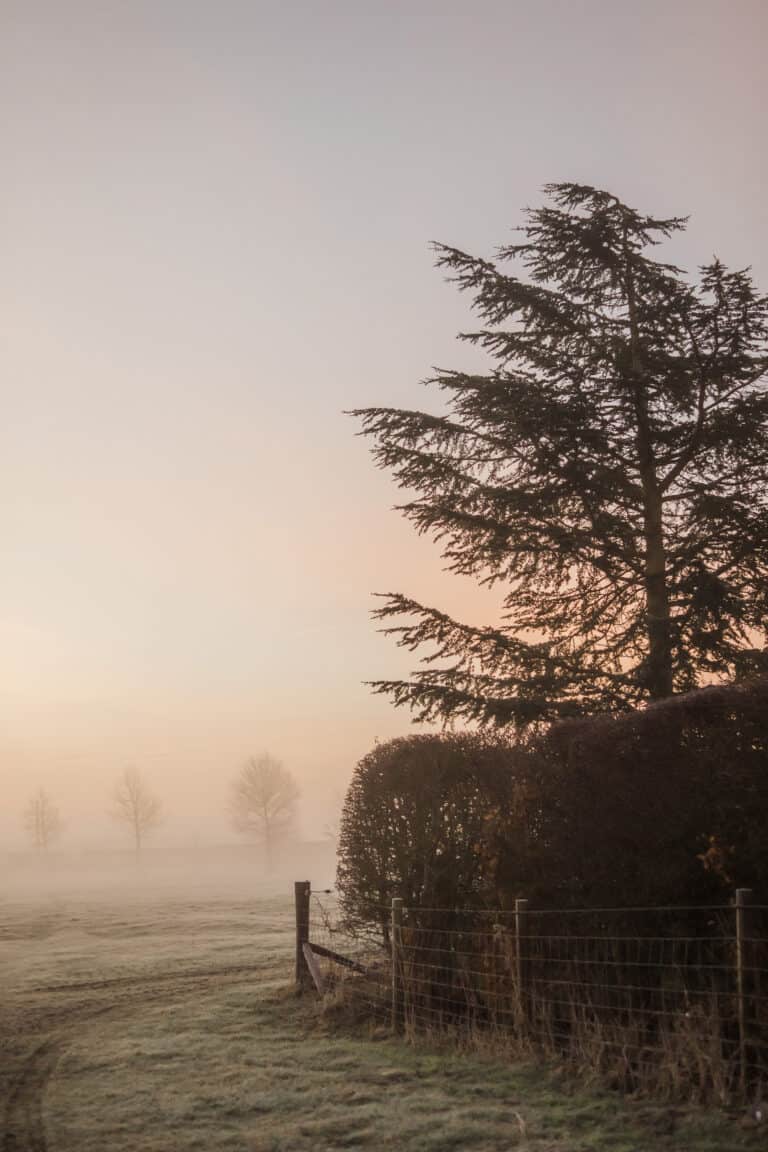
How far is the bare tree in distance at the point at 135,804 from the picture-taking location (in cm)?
8369

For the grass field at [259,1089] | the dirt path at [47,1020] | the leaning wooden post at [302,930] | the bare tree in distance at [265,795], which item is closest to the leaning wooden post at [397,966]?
the grass field at [259,1089]

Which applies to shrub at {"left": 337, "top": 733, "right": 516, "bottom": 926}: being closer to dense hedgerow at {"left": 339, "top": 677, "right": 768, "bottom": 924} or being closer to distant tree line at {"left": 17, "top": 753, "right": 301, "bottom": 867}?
dense hedgerow at {"left": 339, "top": 677, "right": 768, "bottom": 924}

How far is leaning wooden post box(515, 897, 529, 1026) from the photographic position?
9.53 m

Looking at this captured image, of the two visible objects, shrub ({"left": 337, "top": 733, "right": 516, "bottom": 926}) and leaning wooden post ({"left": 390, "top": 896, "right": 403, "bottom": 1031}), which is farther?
leaning wooden post ({"left": 390, "top": 896, "right": 403, "bottom": 1031})

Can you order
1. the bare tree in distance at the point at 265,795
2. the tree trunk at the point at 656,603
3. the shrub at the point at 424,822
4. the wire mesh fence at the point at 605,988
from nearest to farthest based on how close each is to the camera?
the wire mesh fence at the point at 605,988 → the shrub at the point at 424,822 → the tree trunk at the point at 656,603 → the bare tree in distance at the point at 265,795

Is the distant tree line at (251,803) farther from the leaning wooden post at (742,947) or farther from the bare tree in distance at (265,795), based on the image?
the leaning wooden post at (742,947)

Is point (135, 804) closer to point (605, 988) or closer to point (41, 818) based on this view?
point (41, 818)

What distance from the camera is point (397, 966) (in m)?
11.5

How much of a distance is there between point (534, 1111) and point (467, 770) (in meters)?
4.71

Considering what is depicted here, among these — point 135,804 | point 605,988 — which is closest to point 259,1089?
point 605,988

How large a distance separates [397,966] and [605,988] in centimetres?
321

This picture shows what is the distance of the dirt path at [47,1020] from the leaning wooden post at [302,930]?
2793 mm

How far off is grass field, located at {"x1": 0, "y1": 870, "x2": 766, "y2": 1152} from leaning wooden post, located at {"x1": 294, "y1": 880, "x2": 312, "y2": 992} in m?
0.32

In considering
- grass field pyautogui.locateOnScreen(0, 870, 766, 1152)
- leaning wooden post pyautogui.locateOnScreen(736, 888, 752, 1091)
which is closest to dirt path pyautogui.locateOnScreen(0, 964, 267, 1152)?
grass field pyautogui.locateOnScreen(0, 870, 766, 1152)
